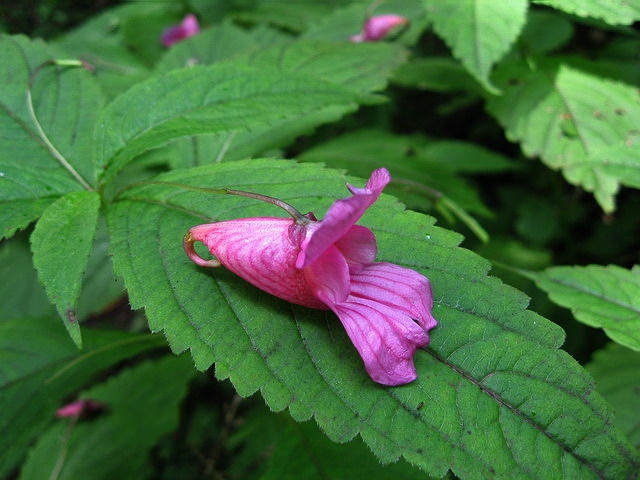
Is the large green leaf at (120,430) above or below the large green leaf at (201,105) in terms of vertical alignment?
below

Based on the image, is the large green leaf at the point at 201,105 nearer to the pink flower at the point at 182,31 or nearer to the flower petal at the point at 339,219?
the flower petal at the point at 339,219

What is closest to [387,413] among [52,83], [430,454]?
[430,454]

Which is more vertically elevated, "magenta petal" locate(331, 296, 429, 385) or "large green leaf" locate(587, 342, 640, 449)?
"magenta petal" locate(331, 296, 429, 385)

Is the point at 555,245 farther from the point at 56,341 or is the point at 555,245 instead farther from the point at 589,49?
the point at 56,341

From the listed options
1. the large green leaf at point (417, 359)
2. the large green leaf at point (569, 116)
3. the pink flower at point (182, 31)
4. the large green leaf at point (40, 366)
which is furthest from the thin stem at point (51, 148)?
the large green leaf at point (569, 116)

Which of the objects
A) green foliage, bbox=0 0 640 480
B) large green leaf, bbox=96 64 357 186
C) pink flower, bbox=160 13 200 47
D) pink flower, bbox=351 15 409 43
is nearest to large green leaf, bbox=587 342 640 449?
green foliage, bbox=0 0 640 480

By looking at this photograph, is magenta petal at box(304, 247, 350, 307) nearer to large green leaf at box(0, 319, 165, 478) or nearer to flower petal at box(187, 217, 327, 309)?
flower petal at box(187, 217, 327, 309)
